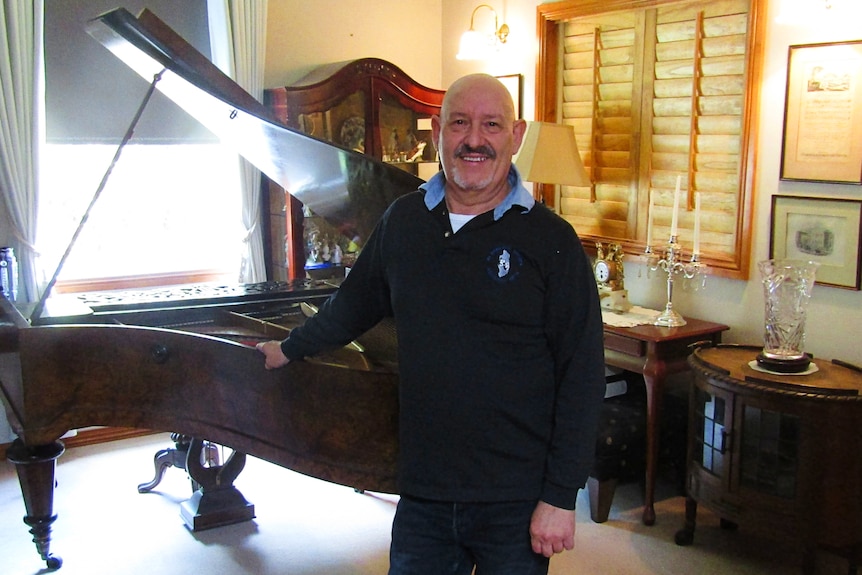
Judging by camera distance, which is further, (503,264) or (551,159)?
(551,159)

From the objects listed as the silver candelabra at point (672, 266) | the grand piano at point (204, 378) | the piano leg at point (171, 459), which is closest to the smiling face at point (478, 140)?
the grand piano at point (204, 378)

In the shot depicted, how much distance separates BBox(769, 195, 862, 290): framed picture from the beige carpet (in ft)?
3.32

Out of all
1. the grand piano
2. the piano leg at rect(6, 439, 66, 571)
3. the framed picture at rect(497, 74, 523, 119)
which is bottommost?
the piano leg at rect(6, 439, 66, 571)

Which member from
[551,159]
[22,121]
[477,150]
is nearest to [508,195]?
[477,150]

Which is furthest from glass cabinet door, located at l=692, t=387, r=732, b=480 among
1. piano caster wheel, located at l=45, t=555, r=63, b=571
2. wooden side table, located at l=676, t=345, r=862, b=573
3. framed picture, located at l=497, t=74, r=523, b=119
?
piano caster wheel, located at l=45, t=555, r=63, b=571

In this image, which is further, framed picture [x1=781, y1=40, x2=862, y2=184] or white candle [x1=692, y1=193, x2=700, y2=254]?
white candle [x1=692, y1=193, x2=700, y2=254]

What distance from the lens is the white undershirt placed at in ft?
5.32

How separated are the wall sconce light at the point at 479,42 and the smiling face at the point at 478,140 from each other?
280 centimetres

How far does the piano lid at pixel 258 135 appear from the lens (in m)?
2.17

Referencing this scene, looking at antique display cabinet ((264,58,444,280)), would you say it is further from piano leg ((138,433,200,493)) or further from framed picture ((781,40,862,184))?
framed picture ((781,40,862,184))

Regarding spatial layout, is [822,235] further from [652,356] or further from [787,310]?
[652,356]

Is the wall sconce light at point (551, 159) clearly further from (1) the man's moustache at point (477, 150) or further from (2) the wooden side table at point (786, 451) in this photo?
(1) the man's moustache at point (477, 150)

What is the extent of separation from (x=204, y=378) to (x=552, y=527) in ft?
3.38

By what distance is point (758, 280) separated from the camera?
3363 mm
